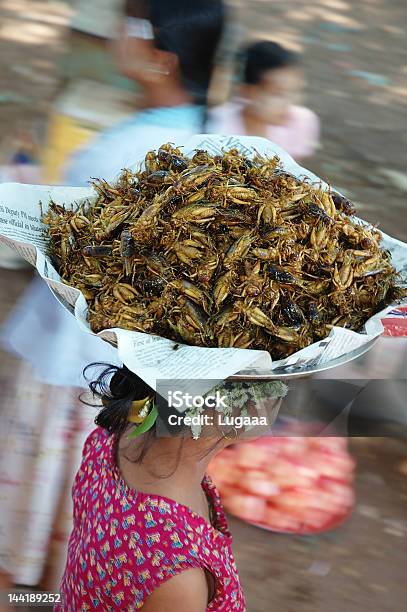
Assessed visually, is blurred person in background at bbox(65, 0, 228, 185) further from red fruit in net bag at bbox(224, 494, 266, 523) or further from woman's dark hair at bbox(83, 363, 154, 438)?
red fruit in net bag at bbox(224, 494, 266, 523)

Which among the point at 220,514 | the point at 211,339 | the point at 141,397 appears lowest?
the point at 220,514

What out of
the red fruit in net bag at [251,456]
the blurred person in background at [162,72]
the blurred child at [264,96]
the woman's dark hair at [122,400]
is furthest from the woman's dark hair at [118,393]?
the blurred child at [264,96]

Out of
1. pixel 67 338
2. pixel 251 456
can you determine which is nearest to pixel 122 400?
pixel 67 338

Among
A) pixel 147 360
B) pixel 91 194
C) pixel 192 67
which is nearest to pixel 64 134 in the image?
pixel 192 67

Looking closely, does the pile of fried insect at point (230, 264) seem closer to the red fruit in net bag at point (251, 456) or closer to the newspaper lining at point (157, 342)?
the newspaper lining at point (157, 342)

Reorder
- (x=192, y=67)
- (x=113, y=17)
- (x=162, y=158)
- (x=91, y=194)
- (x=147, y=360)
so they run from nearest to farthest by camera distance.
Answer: (x=147, y=360)
(x=162, y=158)
(x=91, y=194)
(x=192, y=67)
(x=113, y=17)

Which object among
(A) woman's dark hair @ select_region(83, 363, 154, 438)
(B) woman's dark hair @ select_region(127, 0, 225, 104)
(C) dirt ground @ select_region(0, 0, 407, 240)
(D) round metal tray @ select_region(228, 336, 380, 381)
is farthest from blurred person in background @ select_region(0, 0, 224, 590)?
(C) dirt ground @ select_region(0, 0, 407, 240)

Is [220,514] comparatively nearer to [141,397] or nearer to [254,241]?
[141,397]
